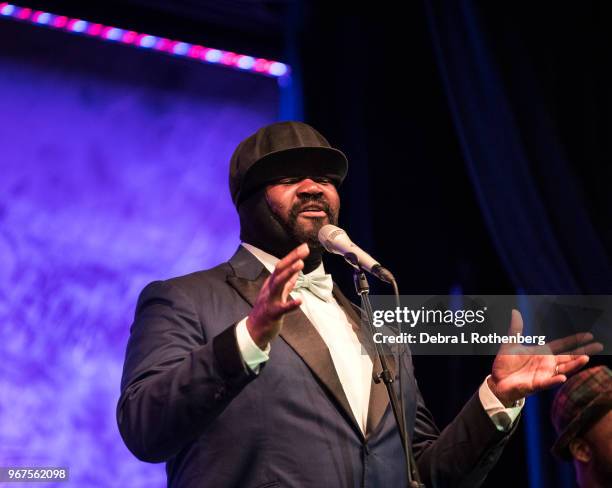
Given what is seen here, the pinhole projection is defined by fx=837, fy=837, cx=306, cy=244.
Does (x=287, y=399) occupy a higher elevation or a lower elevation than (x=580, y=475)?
higher

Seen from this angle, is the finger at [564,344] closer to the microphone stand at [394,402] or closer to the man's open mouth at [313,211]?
the microphone stand at [394,402]

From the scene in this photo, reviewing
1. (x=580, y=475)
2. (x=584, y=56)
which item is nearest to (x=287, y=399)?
(x=580, y=475)

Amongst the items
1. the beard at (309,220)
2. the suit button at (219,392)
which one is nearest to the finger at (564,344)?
the beard at (309,220)

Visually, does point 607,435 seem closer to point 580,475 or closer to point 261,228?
point 580,475

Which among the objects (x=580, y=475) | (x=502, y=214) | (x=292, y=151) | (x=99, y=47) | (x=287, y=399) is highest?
(x=99, y=47)

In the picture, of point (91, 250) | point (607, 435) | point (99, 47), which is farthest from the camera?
point (99, 47)

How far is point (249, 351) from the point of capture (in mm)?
1755

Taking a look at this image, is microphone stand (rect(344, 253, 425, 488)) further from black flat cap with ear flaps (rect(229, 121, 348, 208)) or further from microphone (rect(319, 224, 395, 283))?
black flat cap with ear flaps (rect(229, 121, 348, 208))

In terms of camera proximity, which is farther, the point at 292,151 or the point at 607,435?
the point at 607,435

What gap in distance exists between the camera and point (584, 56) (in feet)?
12.4

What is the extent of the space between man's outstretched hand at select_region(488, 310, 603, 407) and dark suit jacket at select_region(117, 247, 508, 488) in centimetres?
8

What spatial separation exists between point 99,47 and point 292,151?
1.57m

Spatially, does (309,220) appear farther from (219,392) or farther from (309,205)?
(219,392)

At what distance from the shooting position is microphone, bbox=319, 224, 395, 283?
6.12ft
